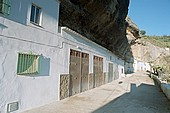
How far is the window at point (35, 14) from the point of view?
24.9ft

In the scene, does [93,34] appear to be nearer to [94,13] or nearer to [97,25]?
[97,25]

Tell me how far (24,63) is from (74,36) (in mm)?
4854

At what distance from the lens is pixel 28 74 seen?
23.7 feet

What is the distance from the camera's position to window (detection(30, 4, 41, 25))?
7.59 meters

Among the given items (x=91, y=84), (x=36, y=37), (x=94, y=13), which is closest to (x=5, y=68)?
(x=36, y=37)

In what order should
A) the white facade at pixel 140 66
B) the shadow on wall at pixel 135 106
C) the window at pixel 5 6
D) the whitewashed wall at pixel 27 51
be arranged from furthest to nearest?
the white facade at pixel 140 66 → the shadow on wall at pixel 135 106 → the whitewashed wall at pixel 27 51 → the window at pixel 5 6

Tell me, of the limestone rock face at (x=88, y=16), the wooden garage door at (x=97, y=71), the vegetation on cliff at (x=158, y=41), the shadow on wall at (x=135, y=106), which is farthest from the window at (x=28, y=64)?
the vegetation on cliff at (x=158, y=41)

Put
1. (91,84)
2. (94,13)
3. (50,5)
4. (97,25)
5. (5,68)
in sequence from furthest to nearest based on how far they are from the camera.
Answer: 1. (97,25)
2. (94,13)
3. (91,84)
4. (50,5)
5. (5,68)

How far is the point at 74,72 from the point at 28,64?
15.6 feet

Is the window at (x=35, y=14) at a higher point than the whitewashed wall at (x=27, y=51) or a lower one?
higher

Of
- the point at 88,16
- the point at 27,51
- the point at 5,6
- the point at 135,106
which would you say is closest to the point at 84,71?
the point at 135,106

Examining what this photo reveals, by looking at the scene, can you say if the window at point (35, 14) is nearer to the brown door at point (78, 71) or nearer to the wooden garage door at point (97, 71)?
the brown door at point (78, 71)

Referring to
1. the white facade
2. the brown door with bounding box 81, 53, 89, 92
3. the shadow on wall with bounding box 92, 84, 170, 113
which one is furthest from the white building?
the white facade

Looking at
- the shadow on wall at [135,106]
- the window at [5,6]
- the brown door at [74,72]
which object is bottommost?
the shadow on wall at [135,106]
